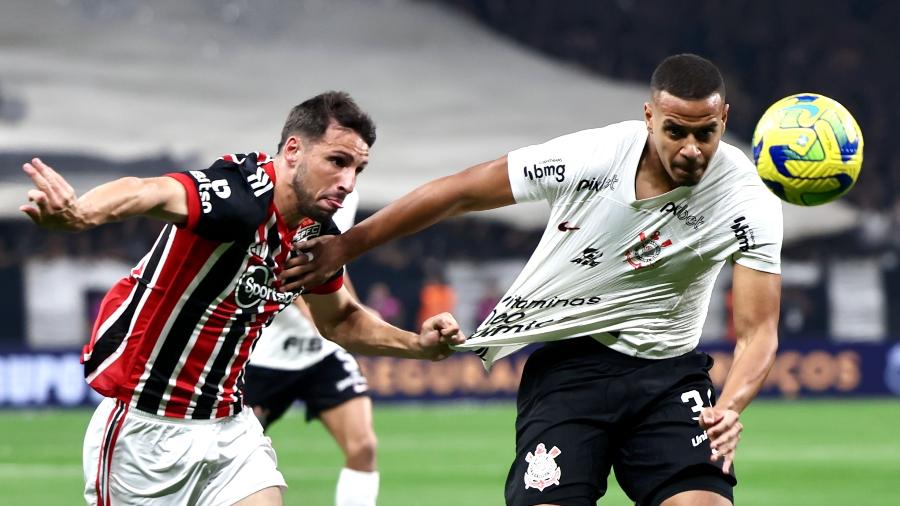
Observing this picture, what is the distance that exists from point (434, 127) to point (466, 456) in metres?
12.6

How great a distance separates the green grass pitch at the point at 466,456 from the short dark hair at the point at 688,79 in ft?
17.5

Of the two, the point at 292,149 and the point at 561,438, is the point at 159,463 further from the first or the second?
the point at 561,438

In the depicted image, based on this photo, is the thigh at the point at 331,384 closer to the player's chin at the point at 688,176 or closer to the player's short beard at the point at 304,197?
the player's short beard at the point at 304,197

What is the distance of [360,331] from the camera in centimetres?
555

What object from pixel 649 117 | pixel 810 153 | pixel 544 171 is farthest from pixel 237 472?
pixel 810 153

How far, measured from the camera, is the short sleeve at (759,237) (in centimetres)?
505

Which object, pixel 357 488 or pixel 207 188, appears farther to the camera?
pixel 357 488

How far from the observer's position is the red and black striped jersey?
15.8 feet

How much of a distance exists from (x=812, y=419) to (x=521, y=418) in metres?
11.3

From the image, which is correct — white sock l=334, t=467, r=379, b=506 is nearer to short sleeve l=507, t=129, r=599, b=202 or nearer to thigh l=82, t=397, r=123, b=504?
thigh l=82, t=397, r=123, b=504

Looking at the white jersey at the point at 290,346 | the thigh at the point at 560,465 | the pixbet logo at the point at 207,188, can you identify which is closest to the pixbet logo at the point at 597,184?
the thigh at the point at 560,465

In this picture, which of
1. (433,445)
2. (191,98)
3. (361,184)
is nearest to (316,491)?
(433,445)

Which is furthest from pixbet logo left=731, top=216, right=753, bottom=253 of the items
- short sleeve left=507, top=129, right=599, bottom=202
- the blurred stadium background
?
the blurred stadium background

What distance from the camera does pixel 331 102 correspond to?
5.04 metres
